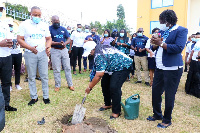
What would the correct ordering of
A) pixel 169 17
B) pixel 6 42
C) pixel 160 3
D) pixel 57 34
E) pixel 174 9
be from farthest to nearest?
pixel 160 3 → pixel 174 9 → pixel 57 34 → pixel 6 42 → pixel 169 17

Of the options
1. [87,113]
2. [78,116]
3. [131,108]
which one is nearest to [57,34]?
[87,113]

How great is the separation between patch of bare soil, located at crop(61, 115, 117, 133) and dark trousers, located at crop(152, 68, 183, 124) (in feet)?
3.46

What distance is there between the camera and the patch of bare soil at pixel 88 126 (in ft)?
Answer: 9.69

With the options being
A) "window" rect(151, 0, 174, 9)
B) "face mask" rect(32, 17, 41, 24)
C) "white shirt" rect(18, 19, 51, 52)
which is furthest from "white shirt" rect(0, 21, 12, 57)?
"window" rect(151, 0, 174, 9)

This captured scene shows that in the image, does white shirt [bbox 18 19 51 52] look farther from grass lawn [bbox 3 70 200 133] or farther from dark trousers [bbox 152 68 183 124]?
dark trousers [bbox 152 68 183 124]

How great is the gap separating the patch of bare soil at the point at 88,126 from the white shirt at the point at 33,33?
1760 millimetres

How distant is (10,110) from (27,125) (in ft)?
2.92

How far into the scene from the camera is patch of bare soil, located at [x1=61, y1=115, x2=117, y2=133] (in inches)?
116

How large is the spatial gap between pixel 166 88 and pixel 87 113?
1759 mm

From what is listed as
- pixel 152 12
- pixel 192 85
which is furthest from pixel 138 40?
pixel 152 12

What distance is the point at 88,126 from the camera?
10.1 feet

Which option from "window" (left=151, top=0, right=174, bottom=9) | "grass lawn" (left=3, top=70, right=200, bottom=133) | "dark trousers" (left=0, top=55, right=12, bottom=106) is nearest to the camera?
"grass lawn" (left=3, top=70, right=200, bottom=133)

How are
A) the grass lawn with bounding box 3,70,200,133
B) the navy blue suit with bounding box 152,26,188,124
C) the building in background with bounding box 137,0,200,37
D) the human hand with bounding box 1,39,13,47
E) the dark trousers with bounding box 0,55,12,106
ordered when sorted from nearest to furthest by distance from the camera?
the navy blue suit with bounding box 152,26,188,124 < the grass lawn with bounding box 3,70,200,133 < the human hand with bounding box 1,39,13,47 < the dark trousers with bounding box 0,55,12,106 < the building in background with bounding box 137,0,200,37

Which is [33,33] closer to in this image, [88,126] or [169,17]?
[88,126]
